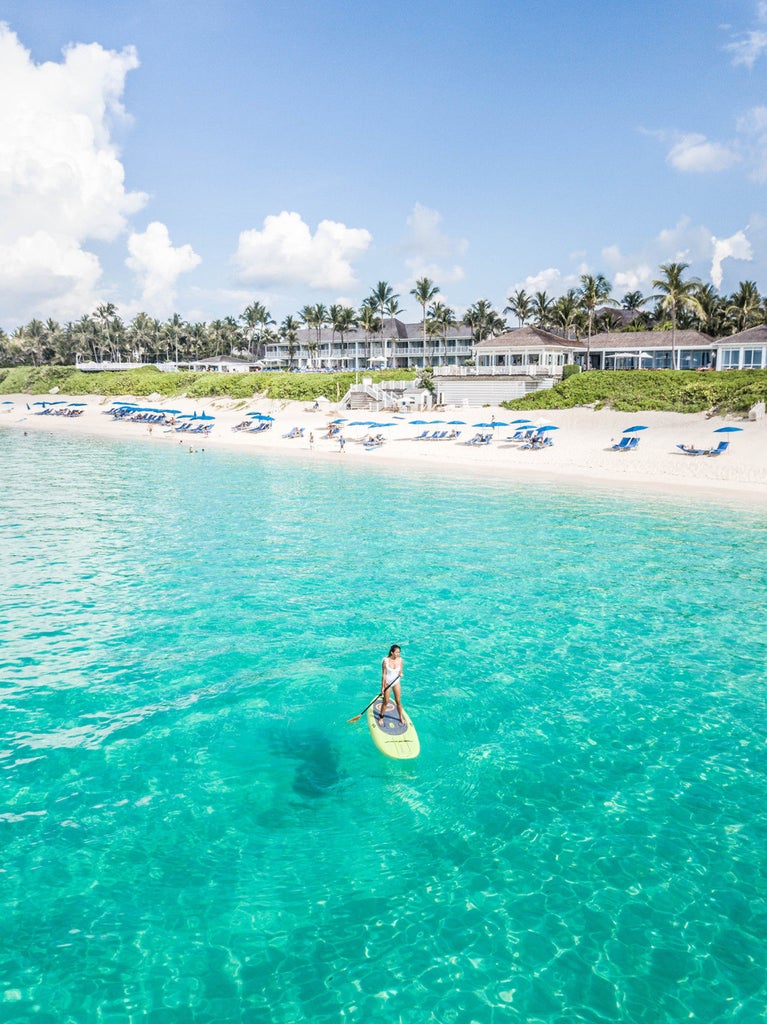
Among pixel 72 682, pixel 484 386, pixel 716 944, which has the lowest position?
pixel 716 944

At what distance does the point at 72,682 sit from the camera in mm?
14211

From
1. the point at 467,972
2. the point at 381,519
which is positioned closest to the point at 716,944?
the point at 467,972

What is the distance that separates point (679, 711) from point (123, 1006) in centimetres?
1048

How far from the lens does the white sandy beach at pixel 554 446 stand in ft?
136

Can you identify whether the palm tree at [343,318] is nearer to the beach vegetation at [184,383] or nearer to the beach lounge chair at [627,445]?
the beach vegetation at [184,383]

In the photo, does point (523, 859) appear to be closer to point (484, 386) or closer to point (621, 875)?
point (621, 875)

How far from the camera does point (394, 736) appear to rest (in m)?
11.4

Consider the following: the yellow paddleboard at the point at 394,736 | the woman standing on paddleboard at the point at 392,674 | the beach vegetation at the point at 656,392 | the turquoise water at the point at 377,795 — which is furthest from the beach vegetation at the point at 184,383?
the yellow paddleboard at the point at 394,736

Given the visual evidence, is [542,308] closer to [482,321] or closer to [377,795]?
[482,321]

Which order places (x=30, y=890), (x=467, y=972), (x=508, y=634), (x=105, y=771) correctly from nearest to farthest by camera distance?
1. (x=467, y=972)
2. (x=30, y=890)
3. (x=105, y=771)
4. (x=508, y=634)

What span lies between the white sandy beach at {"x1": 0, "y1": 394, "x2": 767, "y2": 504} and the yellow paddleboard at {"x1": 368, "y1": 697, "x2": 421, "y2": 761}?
30.5 meters

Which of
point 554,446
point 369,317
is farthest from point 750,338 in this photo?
point 369,317

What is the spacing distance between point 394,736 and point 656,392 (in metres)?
50.0

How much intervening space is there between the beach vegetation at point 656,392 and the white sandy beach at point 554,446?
1.09m
